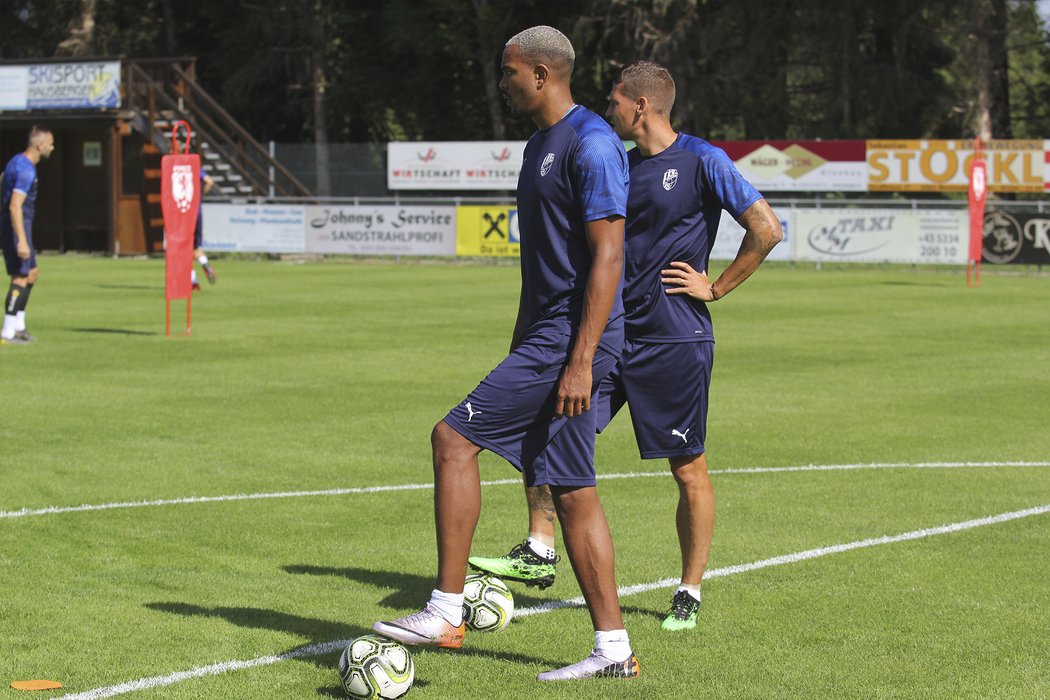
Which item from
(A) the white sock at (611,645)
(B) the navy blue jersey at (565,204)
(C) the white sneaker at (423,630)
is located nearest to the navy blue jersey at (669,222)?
(B) the navy blue jersey at (565,204)

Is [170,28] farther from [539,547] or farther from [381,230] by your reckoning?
[539,547]

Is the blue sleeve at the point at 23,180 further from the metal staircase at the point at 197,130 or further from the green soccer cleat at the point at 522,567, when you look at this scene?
the metal staircase at the point at 197,130

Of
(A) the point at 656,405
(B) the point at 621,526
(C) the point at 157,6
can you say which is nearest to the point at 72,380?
(B) the point at 621,526

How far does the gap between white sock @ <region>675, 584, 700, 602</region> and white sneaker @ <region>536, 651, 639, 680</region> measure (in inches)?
36.2

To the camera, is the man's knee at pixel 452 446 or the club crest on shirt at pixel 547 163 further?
the man's knee at pixel 452 446

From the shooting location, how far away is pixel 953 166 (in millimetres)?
37938

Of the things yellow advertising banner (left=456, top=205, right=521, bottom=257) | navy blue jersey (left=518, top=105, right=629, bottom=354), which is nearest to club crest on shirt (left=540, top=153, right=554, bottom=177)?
navy blue jersey (left=518, top=105, right=629, bottom=354)

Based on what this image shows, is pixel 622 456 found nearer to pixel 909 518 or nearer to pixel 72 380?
pixel 909 518

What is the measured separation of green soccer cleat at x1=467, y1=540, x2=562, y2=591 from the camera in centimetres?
674

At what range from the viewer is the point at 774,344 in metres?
18.3

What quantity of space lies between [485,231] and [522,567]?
30.5 meters

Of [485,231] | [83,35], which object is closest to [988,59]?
[485,231]

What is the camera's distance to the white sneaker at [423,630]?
18.1 ft

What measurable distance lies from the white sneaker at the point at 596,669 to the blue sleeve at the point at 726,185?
1.98 meters
